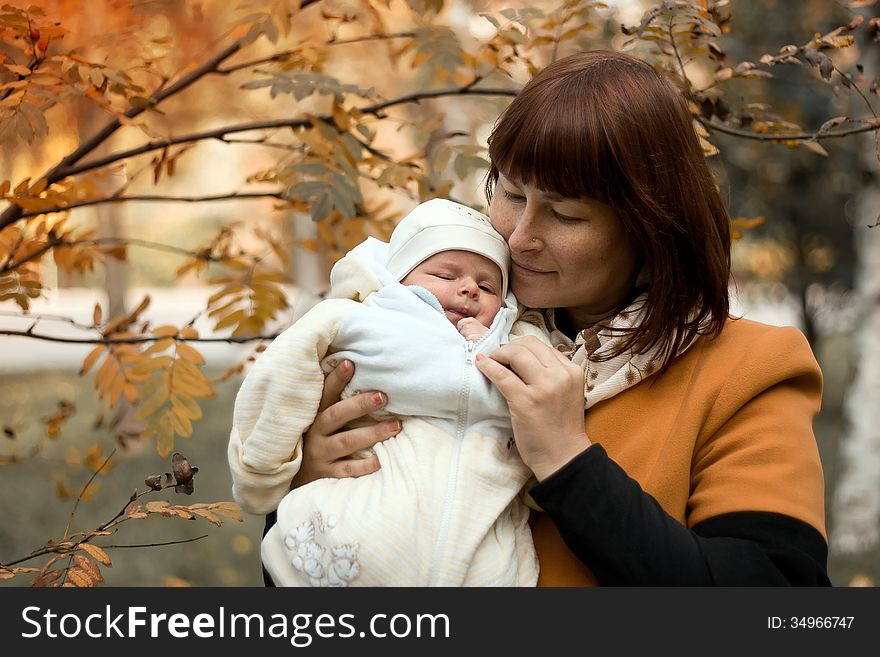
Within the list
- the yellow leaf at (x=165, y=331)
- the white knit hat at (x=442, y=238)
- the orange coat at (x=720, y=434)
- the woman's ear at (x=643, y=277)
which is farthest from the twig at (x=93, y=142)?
the orange coat at (x=720, y=434)

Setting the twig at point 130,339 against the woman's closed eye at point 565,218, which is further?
the twig at point 130,339

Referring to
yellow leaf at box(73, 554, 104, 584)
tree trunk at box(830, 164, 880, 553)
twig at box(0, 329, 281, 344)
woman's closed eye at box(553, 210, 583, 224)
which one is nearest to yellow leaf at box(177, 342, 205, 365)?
twig at box(0, 329, 281, 344)

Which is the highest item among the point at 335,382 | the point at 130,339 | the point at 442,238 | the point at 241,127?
the point at 241,127

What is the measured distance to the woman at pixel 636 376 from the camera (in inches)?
64.2

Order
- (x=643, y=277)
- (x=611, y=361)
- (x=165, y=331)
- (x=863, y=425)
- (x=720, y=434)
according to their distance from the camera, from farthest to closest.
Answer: (x=863, y=425)
(x=165, y=331)
(x=643, y=277)
(x=611, y=361)
(x=720, y=434)

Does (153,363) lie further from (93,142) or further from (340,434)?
(340,434)

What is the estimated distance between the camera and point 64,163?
2.64 meters

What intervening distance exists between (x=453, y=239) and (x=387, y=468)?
0.50m

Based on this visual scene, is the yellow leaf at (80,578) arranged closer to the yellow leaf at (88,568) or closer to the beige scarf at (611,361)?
the yellow leaf at (88,568)

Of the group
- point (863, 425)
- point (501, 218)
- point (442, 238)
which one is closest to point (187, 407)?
point (442, 238)

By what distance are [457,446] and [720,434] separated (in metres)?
0.49

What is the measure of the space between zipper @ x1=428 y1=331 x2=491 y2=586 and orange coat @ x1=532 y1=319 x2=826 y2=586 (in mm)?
234

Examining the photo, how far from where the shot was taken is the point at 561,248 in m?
1.86

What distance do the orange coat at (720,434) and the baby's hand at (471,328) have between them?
27 cm
